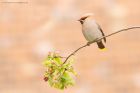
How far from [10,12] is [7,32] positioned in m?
0.13

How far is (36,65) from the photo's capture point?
500cm

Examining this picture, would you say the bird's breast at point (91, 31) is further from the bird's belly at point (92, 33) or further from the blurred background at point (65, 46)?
the blurred background at point (65, 46)

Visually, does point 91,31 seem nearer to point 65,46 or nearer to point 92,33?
point 92,33

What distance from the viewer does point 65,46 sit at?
16.5 feet

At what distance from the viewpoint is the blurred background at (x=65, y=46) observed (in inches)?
196

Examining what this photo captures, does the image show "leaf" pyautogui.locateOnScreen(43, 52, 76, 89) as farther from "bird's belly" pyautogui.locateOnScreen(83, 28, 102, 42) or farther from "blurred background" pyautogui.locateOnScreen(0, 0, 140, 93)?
"blurred background" pyautogui.locateOnScreen(0, 0, 140, 93)

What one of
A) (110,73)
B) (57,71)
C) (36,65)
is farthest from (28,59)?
(57,71)

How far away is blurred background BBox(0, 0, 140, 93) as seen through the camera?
16.3 ft

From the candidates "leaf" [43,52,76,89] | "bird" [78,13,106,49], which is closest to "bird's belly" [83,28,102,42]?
"bird" [78,13,106,49]

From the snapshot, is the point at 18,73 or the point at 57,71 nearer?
the point at 57,71

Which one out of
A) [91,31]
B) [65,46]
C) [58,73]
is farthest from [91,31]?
[65,46]

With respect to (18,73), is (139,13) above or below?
above

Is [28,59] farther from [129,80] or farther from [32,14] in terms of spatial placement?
[129,80]

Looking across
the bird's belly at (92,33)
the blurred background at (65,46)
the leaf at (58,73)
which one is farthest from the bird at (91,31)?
the blurred background at (65,46)
